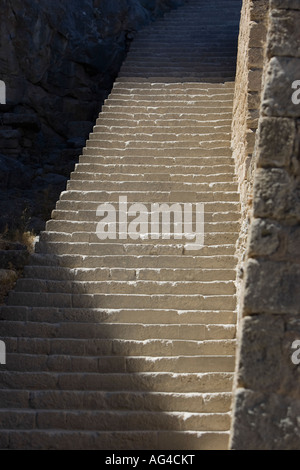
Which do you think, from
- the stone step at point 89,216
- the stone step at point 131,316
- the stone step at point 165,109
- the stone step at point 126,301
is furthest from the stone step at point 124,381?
the stone step at point 165,109

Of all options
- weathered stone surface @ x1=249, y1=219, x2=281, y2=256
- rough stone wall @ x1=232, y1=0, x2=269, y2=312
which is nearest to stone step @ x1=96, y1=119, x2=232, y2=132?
rough stone wall @ x1=232, y1=0, x2=269, y2=312

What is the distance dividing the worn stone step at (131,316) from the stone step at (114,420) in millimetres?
987

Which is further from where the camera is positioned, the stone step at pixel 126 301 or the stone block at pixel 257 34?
the stone block at pixel 257 34

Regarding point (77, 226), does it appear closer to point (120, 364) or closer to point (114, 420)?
point (120, 364)

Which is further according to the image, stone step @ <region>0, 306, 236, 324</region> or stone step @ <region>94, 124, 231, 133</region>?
stone step @ <region>94, 124, 231, 133</region>

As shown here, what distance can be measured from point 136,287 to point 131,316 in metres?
0.38

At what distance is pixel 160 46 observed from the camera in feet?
36.8

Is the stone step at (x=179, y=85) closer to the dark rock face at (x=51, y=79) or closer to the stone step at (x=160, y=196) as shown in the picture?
the dark rock face at (x=51, y=79)

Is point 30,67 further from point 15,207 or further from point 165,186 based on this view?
point 165,186

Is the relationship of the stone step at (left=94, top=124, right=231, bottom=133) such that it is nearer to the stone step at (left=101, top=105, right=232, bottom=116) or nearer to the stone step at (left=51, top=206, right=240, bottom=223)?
the stone step at (left=101, top=105, right=232, bottom=116)

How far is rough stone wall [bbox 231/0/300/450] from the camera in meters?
3.39

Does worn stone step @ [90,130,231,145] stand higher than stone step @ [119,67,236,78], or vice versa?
stone step @ [119,67,236,78]

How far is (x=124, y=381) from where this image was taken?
5566mm

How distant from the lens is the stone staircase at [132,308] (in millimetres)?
5246
